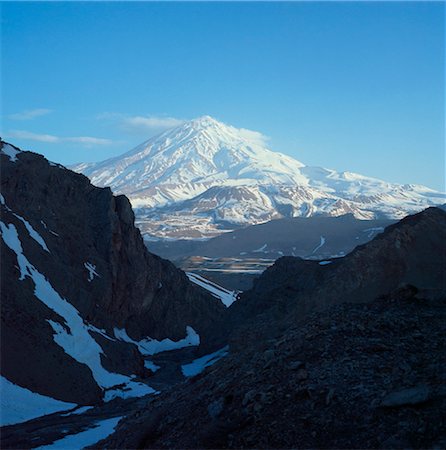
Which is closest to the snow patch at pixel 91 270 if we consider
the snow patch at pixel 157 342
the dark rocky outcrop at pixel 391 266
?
the snow patch at pixel 157 342

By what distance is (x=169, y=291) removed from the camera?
190 ft

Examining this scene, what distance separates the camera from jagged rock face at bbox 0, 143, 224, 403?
30.7m

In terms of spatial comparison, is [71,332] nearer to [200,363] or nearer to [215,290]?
[200,363]

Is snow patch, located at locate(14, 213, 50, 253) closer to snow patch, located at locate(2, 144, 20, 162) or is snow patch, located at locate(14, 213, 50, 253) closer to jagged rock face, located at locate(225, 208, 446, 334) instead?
snow patch, located at locate(2, 144, 20, 162)

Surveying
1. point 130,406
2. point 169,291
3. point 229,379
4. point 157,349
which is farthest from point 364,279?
point 169,291

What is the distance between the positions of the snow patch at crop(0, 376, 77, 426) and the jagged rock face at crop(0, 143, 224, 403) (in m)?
0.53

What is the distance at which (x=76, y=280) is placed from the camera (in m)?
40.2

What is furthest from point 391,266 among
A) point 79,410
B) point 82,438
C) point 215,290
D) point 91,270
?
point 215,290

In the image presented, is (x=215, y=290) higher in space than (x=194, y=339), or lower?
higher

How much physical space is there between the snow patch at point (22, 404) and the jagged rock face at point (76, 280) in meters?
0.53

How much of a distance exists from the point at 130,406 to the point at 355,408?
813 inches

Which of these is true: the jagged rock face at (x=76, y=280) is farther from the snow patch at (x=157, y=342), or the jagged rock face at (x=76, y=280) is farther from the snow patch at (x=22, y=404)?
the snow patch at (x=157, y=342)

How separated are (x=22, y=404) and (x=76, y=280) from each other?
13.9 metres

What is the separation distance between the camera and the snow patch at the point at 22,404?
85.3 ft
